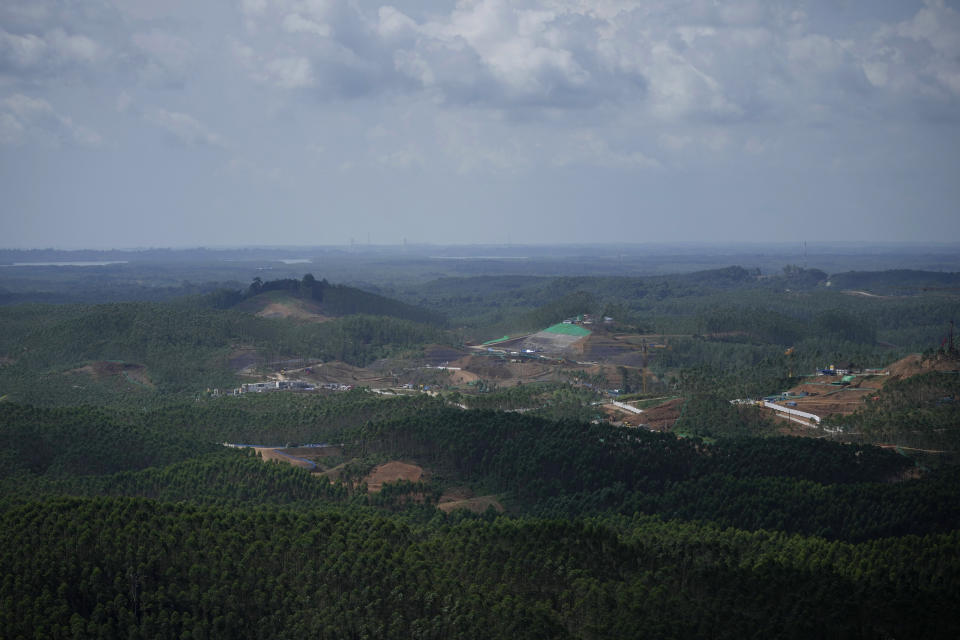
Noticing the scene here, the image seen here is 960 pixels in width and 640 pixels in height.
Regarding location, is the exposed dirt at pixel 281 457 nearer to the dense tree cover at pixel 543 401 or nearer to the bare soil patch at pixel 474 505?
the bare soil patch at pixel 474 505

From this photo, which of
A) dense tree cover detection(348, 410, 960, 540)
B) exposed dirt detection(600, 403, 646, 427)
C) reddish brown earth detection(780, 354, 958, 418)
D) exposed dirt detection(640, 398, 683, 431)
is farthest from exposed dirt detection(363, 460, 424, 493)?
reddish brown earth detection(780, 354, 958, 418)

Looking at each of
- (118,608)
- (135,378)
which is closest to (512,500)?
(118,608)

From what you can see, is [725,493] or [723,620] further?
[725,493]

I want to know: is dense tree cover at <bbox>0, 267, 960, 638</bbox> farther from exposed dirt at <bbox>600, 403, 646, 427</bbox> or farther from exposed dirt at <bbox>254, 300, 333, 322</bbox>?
exposed dirt at <bbox>254, 300, 333, 322</bbox>

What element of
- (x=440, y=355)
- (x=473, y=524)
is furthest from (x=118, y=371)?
(x=473, y=524)

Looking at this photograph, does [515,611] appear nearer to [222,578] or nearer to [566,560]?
[566,560]

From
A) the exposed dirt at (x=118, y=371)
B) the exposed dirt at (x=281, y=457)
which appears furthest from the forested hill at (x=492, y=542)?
the exposed dirt at (x=118, y=371)

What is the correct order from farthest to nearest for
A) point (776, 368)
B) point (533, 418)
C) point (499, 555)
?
point (776, 368) < point (533, 418) < point (499, 555)

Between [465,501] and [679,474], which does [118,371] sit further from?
[679,474]
